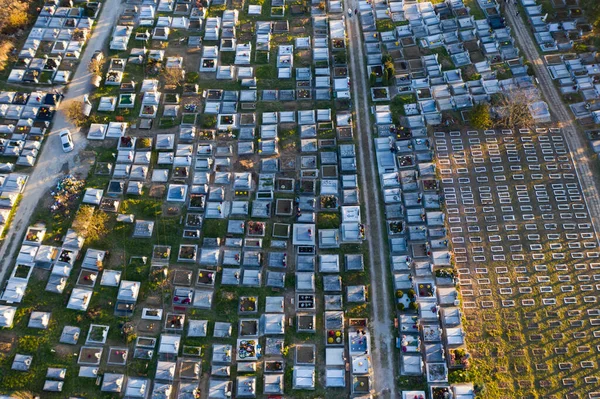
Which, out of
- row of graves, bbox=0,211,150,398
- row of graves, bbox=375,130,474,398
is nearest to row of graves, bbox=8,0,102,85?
row of graves, bbox=0,211,150,398

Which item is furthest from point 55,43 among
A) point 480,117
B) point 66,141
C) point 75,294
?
point 480,117

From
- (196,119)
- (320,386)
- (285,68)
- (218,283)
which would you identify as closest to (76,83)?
(196,119)

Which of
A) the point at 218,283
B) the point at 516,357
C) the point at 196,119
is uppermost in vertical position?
the point at 196,119

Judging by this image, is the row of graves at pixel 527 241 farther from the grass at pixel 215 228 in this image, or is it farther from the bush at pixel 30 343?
the bush at pixel 30 343

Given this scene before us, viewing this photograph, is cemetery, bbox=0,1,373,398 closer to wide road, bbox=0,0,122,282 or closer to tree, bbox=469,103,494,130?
wide road, bbox=0,0,122,282

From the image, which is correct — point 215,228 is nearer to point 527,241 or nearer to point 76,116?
point 76,116

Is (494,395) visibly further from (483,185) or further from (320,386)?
(483,185)
